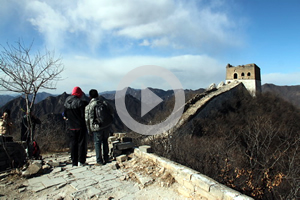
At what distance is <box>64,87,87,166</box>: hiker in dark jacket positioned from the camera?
182 inches

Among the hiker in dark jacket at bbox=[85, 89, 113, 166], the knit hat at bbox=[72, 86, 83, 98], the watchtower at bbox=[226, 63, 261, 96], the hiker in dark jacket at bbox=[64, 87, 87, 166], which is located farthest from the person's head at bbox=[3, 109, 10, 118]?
the watchtower at bbox=[226, 63, 261, 96]

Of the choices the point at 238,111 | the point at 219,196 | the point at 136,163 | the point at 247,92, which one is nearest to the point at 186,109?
the point at 238,111

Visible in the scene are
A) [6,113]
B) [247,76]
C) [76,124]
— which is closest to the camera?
[76,124]

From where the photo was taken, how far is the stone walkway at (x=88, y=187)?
11.1 ft

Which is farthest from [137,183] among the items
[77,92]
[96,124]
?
[77,92]

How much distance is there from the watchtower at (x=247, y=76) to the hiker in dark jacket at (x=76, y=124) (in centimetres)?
3043

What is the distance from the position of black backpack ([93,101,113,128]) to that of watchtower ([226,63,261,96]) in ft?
98.7

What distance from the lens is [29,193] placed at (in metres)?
3.50

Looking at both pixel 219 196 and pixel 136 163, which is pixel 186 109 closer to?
pixel 136 163

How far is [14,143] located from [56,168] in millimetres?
1569

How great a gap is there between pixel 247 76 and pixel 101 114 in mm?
30947

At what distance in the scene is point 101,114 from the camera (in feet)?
15.3

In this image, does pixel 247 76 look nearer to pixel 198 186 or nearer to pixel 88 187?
pixel 198 186

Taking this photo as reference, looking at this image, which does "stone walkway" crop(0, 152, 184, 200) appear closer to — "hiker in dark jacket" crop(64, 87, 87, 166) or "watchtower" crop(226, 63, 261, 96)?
"hiker in dark jacket" crop(64, 87, 87, 166)
